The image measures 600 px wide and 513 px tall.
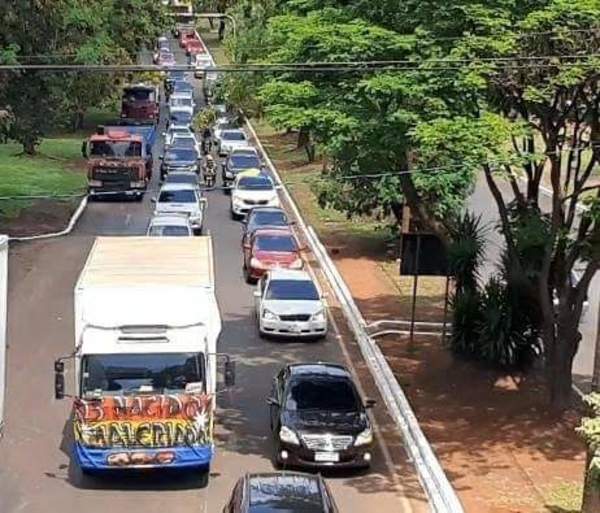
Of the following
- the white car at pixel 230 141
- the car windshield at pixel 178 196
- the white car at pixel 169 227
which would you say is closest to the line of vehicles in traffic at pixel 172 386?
the white car at pixel 169 227

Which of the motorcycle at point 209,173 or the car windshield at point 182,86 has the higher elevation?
the motorcycle at point 209,173

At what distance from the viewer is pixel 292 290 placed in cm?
2745

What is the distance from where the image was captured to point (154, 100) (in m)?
72.1

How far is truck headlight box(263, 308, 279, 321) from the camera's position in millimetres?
26372

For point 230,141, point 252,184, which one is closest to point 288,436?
point 252,184

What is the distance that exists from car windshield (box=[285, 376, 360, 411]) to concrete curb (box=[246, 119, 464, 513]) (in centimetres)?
130

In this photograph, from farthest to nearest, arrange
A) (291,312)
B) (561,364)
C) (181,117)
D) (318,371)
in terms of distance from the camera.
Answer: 1. (181,117)
2. (291,312)
3. (561,364)
4. (318,371)

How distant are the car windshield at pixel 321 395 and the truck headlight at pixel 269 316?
7.31 metres

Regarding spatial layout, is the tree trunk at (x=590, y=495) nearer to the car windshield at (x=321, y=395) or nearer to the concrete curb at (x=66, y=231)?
the car windshield at (x=321, y=395)

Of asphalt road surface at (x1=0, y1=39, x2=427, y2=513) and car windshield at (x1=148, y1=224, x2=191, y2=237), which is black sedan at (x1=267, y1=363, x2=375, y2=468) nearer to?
asphalt road surface at (x1=0, y1=39, x2=427, y2=513)

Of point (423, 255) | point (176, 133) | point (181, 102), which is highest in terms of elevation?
point (423, 255)

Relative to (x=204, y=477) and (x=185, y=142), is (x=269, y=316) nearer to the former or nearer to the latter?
(x=204, y=477)

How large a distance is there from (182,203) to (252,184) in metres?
4.42

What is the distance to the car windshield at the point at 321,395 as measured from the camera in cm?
1838
